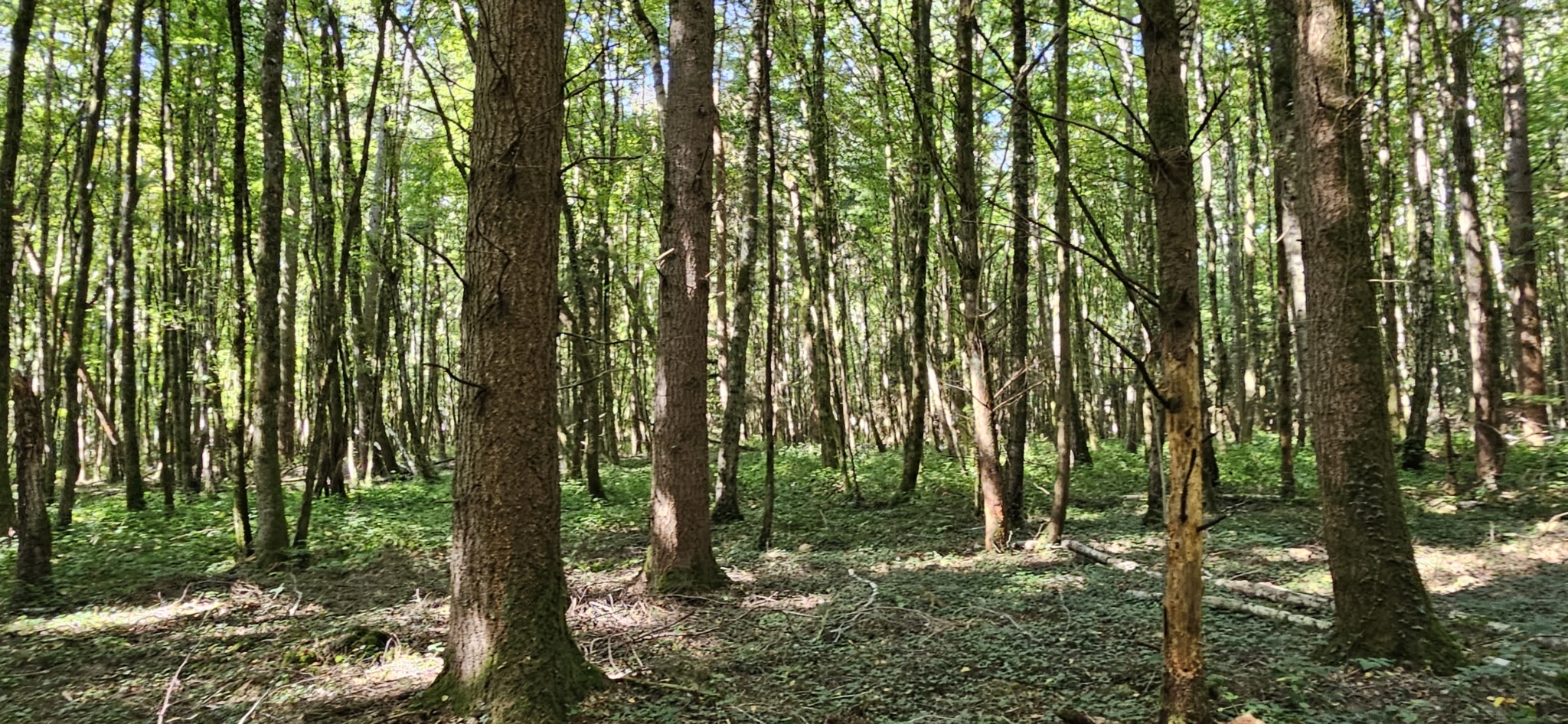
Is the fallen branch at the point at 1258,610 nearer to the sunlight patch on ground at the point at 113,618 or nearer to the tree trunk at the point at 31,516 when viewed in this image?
the sunlight patch on ground at the point at 113,618

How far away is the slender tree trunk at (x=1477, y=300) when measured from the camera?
10484 millimetres

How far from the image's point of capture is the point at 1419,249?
11055 mm

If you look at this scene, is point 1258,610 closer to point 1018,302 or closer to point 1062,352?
point 1062,352

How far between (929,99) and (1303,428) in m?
13.8

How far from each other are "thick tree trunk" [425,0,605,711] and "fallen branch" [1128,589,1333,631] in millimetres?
4726

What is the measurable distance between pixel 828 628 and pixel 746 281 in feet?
17.3

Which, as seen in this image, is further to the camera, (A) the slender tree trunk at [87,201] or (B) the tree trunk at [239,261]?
(A) the slender tree trunk at [87,201]

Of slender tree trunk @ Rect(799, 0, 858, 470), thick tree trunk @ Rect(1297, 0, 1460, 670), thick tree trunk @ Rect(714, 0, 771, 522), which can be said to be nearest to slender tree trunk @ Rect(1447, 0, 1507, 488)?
thick tree trunk @ Rect(1297, 0, 1460, 670)

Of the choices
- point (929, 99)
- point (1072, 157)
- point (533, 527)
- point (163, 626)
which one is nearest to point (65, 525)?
point (163, 626)

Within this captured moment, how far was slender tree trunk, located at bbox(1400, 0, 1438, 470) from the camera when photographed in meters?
10.5

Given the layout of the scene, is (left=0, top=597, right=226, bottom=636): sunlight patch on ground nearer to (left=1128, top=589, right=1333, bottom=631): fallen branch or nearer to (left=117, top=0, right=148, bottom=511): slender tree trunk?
(left=117, top=0, right=148, bottom=511): slender tree trunk

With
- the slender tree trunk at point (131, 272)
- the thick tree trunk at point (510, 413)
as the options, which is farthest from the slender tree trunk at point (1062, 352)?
the slender tree trunk at point (131, 272)

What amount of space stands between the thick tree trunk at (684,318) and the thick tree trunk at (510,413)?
283cm

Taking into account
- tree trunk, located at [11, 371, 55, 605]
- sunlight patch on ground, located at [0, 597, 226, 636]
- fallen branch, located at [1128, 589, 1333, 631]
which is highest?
tree trunk, located at [11, 371, 55, 605]
